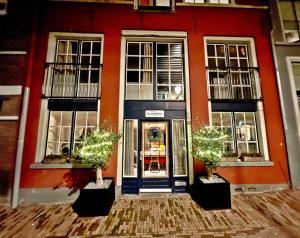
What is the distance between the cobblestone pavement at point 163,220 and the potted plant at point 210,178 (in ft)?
0.74

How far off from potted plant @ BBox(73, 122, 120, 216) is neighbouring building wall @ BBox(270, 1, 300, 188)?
19.4 feet

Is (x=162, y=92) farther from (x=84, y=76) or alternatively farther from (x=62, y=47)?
(x=62, y=47)

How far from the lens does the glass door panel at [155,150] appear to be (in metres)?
6.34

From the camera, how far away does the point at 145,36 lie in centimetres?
686

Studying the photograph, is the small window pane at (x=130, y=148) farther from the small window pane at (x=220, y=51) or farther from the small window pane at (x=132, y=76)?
the small window pane at (x=220, y=51)

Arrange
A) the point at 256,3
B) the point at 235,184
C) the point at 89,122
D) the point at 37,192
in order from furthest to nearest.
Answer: the point at 256,3 < the point at 89,122 < the point at 235,184 < the point at 37,192

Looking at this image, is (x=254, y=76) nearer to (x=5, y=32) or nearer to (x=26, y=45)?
(x=26, y=45)

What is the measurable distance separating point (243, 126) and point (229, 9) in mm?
4570

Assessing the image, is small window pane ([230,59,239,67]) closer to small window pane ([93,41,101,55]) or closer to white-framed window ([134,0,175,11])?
white-framed window ([134,0,175,11])

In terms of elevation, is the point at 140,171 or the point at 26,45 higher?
the point at 26,45

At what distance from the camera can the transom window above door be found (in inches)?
269

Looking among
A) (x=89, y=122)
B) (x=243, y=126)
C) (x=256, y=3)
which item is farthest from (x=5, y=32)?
(x=256, y=3)

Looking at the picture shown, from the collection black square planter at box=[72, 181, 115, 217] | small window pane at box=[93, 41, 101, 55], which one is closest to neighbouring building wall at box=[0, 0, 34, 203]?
small window pane at box=[93, 41, 101, 55]

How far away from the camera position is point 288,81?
6762 mm
